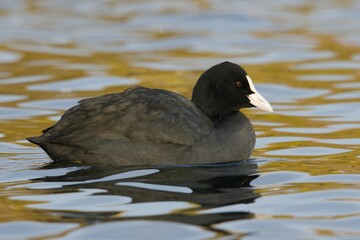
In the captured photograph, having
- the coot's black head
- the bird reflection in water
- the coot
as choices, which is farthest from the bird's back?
the coot's black head

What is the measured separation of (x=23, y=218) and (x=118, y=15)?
13.0 m

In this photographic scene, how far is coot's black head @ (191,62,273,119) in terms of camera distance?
8.63m

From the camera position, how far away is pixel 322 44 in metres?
16.1

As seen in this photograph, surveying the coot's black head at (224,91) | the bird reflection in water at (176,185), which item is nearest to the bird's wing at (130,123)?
the bird reflection in water at (176,185)

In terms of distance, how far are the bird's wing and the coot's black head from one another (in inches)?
20.0

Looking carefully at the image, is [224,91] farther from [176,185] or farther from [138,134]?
[176,185]

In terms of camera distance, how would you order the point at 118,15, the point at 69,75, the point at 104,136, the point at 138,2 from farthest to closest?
1. the point at 138,2
2. the point at 118,15
3. the point at 69,75
4. the point at 104,136

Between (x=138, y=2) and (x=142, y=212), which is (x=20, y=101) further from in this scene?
(x=138, y=2)

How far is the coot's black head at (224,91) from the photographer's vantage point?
8.63 metres

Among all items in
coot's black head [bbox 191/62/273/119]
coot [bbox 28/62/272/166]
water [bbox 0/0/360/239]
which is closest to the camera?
water [bbox 0/0/360/239]

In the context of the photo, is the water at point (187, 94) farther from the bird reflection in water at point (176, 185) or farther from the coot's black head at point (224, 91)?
the coot's black head at point (224, 91)

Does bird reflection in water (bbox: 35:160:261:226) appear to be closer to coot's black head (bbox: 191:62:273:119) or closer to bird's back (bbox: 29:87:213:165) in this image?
bird's back (bbox: 29:87:213:165)

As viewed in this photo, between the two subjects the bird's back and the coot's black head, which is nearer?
the bird's back

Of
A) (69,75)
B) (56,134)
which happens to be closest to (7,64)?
(69,75)
